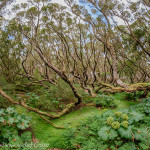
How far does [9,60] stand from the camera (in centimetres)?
1134

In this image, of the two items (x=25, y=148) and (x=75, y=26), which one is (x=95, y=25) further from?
(x=25, y=148)

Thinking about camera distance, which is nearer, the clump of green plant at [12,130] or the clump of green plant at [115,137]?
the clump of green plant at [115,137]

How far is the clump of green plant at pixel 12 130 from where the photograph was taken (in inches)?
117

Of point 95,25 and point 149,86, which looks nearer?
point 149,86

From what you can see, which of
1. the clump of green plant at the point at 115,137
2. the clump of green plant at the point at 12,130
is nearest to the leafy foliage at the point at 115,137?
the clump of green plant at the point at 115,137

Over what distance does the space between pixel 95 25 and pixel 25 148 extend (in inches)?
399

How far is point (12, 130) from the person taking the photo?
10.9ft

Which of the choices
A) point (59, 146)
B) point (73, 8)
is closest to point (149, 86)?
point (59, 146)

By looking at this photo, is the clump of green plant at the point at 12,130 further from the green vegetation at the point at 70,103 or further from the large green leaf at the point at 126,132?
the large green leaf at the point at 126,132

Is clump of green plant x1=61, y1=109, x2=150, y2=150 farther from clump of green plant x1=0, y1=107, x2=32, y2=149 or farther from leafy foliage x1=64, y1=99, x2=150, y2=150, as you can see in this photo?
clump of green plant x1=0, y1=107, x2=32, y2=149

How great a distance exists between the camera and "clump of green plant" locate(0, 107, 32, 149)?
Result: 2982 millimetres

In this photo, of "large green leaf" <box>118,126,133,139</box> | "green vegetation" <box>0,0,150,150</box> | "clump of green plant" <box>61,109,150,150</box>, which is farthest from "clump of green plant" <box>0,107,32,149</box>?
"large green leaf" <box>118,126,133,139</box>

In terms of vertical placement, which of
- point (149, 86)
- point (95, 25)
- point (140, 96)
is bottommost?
point (140, 96)

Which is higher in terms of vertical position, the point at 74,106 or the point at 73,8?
the point at 73,8
